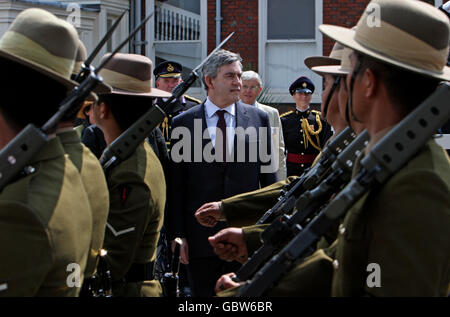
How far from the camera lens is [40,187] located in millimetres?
1934

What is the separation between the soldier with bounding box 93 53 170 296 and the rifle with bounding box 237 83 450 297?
3.38ft

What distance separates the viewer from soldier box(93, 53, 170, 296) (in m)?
2.82

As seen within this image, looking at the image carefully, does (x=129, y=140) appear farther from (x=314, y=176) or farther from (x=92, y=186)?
(x=314, y=176)

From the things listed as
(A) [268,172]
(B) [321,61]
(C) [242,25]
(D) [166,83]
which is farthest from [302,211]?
(C) [242,25]

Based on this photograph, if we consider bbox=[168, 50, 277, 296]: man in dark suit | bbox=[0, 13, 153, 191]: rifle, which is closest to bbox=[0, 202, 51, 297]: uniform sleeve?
bbox=[0, 13, 153, 191]: rifle

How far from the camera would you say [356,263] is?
195 centimetres

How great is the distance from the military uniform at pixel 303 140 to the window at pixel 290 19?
5.06 metres

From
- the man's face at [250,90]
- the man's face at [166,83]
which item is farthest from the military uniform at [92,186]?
the man's face at [250,90]

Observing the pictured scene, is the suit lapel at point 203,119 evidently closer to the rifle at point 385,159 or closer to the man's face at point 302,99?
the rifle at point 385,159

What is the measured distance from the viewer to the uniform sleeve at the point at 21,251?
71.8 inches

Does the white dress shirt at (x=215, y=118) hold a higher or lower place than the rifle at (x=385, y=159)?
lower
